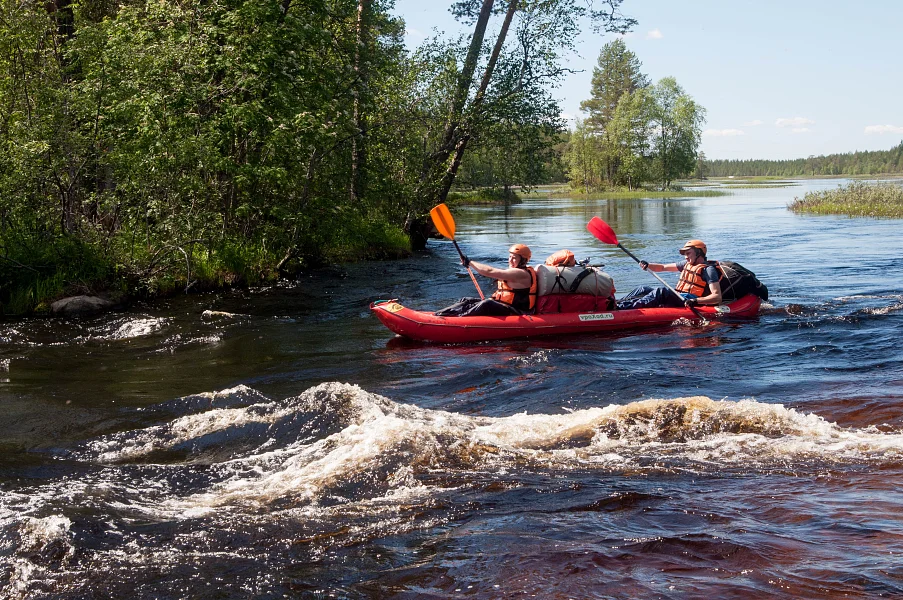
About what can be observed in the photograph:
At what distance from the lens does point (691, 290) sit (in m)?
10.1

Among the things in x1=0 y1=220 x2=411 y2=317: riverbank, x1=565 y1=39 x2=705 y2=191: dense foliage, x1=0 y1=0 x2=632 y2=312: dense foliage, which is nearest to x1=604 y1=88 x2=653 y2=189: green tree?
x1=565 y1=39 x2=705 y2=191: dense foliage

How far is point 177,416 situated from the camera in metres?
6.07

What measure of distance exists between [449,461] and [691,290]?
20.5 feet

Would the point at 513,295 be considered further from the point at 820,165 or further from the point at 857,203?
the point at 820,165

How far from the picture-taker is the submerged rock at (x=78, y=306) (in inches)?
402

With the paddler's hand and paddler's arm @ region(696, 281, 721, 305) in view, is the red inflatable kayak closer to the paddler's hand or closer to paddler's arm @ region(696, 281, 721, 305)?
the paddler's hand

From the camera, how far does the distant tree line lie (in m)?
126

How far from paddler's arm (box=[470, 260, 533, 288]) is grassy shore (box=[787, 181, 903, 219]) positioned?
21.9 m

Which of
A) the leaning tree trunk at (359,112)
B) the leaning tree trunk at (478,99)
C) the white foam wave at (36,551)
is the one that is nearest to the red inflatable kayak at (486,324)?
the white foam wave at (36,551)

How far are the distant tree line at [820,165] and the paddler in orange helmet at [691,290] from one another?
4424 inches

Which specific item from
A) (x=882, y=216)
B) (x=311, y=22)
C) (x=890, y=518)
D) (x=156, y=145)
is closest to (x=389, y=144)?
(x=311, y=22)

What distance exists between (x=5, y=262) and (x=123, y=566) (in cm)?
841

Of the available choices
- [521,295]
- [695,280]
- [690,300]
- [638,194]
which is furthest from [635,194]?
[521,295]

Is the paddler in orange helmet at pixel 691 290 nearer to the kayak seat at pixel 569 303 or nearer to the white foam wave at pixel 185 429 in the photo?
the kayak seat at pixel 569 303
